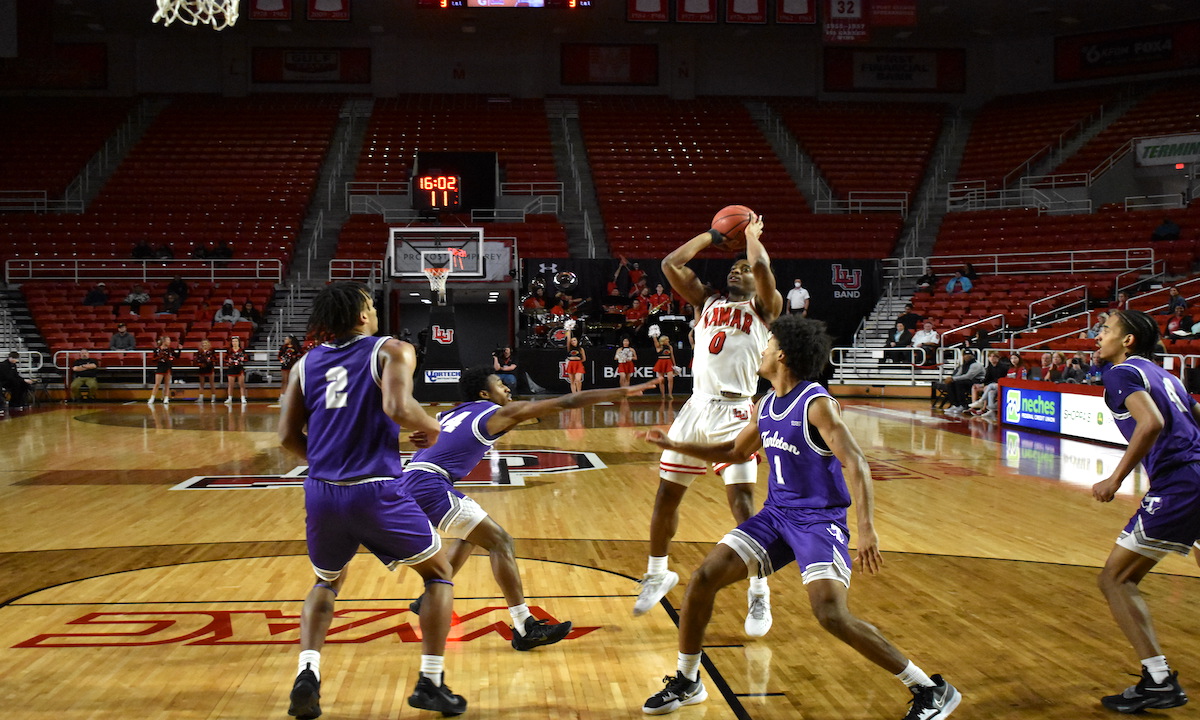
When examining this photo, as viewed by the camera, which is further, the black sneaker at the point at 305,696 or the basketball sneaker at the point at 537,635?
the basketball sneaker at the point at 537,635

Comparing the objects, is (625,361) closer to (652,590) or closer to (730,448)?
(652,590)

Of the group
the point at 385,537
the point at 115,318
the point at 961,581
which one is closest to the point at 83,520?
the point at 385,537

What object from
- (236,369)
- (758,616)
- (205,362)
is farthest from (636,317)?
(758,616)

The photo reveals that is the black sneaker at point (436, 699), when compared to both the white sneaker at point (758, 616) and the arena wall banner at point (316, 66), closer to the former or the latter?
the white sneaker at point (758, 616)

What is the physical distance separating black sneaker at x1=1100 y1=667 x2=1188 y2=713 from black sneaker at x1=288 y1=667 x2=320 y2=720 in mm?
3113

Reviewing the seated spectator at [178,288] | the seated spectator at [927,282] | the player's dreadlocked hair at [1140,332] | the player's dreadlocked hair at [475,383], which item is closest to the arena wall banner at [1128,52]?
the seated spectator at [927,282]

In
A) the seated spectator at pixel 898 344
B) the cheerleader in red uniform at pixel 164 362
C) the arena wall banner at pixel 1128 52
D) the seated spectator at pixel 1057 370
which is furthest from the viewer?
the arena wall banner at pixel 1128 52

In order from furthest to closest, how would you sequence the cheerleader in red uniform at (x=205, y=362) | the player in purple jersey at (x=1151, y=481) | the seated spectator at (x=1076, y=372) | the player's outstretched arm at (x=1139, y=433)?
1. the cheerleader in red uniform at (x=205, y=362)
2. the seated spectator at (x=1076, y=372)
3. the player's outstretched arm at (x=1139, y=433)
4. the player in purple jersey at (x=1151, y=481)

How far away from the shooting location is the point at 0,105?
3103cm

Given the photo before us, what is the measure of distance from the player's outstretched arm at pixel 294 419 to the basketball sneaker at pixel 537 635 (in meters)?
1.44

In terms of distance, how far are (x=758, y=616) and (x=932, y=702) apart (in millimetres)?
1419

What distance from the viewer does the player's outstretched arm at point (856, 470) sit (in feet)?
11.6

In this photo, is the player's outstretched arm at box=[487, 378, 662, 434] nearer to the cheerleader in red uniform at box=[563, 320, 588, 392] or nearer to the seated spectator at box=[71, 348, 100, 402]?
the cheerleader in red uniform at box=[563, 320, 588, 392]

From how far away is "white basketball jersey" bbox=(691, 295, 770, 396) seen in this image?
5.65 meters
